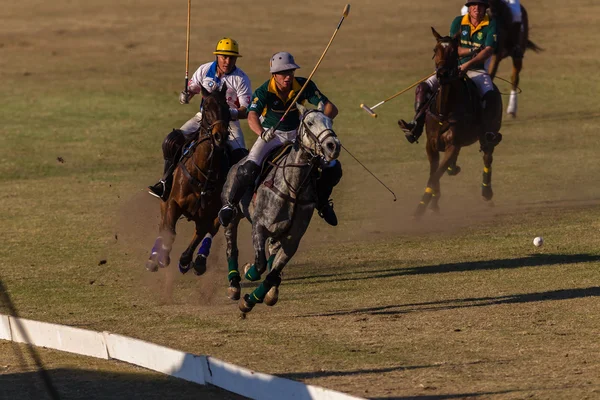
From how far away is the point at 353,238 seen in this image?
70.2 feet

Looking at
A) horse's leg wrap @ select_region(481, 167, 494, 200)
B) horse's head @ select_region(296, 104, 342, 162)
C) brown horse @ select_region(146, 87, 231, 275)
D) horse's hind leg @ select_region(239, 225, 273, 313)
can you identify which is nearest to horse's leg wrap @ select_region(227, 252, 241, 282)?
horse's hind leg @ select_region(239, 225, 273, 313)

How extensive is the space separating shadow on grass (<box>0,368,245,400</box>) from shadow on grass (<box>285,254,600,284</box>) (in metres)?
5.55

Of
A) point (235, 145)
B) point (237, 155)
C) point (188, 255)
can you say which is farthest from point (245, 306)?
point (235, 145)

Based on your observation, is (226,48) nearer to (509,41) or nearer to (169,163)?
(169,163)

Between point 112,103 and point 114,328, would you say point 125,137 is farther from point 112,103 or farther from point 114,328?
point 114,328

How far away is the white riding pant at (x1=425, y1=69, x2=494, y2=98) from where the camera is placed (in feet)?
75.8

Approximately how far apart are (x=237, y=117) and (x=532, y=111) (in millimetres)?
19832

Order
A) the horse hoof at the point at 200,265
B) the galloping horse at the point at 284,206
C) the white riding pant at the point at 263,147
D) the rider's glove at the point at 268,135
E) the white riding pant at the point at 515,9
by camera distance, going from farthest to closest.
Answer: the white riding pant at the point at 515,9 → the horse hoof at the point at 200,265 → the white riding pant at the point at 263,147 → the rider's glove at the point at 268,135 → the galloping horse at the point at 284,206

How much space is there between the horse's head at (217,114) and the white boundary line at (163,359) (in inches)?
138

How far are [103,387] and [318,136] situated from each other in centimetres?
393

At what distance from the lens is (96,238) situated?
21.6 metres

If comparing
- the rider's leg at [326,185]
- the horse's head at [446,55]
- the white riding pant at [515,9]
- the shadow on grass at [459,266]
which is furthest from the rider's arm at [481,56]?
the white riding pant at [515,9]

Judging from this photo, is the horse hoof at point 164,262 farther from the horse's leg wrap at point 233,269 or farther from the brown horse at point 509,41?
the brown horse at point 509,41

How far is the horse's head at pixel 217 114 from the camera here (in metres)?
16.2
